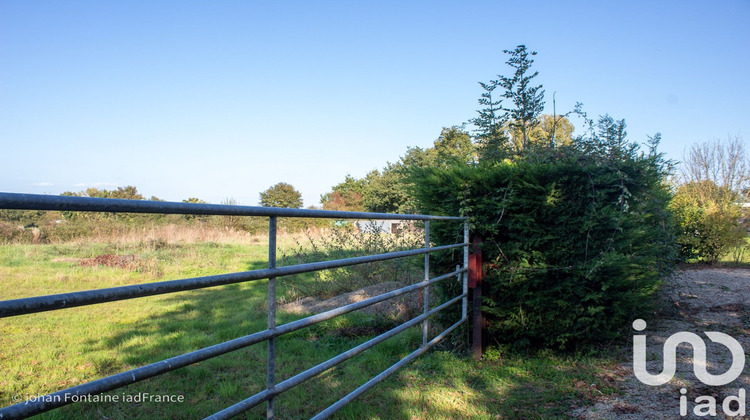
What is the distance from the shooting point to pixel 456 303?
167 inches

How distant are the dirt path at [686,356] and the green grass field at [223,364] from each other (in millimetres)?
214

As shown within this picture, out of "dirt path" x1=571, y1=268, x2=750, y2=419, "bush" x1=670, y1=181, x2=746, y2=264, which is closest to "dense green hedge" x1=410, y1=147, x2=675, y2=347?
"dirt path" x1=571, y1=268, x2=750, y2=419

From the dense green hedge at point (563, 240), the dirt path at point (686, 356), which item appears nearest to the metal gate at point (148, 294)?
the dirt path at point (686, 356)

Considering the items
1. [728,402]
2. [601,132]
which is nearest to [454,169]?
[601,132]

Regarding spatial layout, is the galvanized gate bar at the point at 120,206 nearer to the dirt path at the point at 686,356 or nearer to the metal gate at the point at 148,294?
the metal gate at the point at 148,294

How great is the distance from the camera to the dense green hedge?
389 centimetres

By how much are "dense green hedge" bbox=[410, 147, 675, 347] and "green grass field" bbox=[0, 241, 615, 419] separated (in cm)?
37

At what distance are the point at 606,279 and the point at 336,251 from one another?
13.6ft

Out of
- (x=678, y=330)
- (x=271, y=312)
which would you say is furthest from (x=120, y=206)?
(x=678, y=330)

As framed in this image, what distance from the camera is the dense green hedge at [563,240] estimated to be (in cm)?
389

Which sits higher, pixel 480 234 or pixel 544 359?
pixel 480 234

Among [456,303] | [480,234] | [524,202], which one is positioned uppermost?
[524,202]

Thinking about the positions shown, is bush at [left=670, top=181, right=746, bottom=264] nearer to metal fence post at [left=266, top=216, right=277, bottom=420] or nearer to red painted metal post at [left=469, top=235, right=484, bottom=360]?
red painted metal post at [left=469, top=235, right=484, bottom=360]

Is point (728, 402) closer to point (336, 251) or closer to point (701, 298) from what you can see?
point (701, 298)
